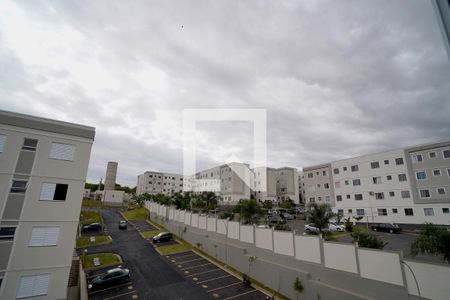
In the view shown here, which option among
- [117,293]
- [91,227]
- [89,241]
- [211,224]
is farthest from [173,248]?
[91,227]

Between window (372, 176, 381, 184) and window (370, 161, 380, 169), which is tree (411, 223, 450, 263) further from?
window (370, 161, 380, 169)

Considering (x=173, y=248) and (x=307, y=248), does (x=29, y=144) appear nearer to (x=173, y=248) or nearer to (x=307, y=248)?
(x=173, y=248)

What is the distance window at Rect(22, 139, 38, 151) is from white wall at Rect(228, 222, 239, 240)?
21729mm

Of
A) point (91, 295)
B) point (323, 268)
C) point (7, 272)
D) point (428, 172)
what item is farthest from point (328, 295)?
point (428, 172)

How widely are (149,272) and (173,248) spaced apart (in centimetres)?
960

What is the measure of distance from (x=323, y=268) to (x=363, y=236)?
402 cm

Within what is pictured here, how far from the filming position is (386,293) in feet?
48.6

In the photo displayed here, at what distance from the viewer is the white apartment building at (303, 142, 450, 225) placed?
129ft

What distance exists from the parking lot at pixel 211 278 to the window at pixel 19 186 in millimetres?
16653

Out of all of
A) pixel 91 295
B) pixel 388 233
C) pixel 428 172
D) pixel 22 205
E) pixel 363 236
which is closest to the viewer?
pixel 22 205

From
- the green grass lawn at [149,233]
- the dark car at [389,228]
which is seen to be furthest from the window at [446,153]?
the green grass lawn at [149,233]

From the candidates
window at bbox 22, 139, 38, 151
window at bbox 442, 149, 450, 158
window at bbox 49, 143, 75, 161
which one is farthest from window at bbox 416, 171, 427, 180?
window at bbox 22, 139, 38, 151

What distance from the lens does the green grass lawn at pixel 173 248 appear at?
108 ft

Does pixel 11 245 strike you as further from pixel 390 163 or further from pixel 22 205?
pixel 390 163
